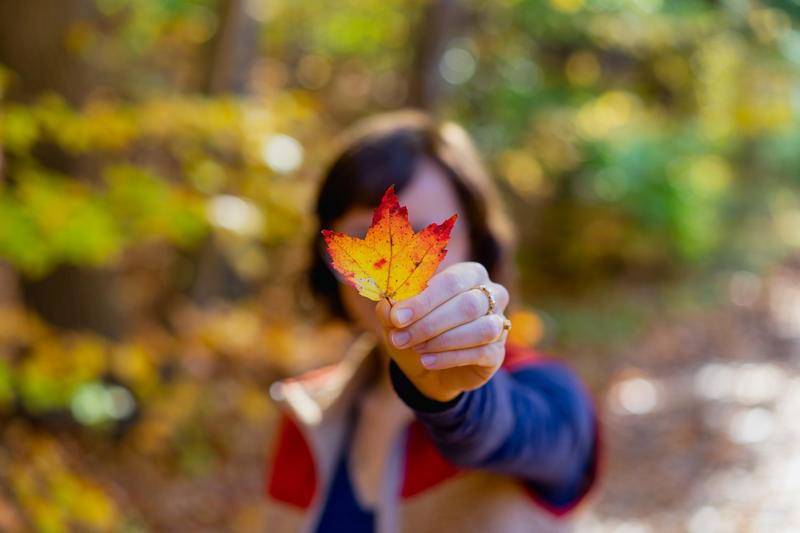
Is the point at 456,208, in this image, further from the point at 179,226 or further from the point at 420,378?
the point at 179,226

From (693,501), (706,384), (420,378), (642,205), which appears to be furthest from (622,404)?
(420,378)

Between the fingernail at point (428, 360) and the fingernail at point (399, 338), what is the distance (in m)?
0.03

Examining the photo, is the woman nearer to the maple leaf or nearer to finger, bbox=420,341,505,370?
finger, bbox=420,341,505,370

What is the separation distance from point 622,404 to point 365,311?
4828 mm

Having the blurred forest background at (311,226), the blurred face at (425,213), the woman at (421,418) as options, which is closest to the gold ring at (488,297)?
the woman at (421,418)

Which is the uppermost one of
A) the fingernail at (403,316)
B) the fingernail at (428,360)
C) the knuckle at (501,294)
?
the knuckle at (501,294)

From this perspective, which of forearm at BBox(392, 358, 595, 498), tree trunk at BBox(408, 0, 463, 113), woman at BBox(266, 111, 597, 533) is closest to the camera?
forearm at BBox(392, 358, 595, 498)

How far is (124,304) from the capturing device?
431 cm

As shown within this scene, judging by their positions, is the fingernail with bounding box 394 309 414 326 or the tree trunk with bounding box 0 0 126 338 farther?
the tree trunk with bounding box 0 0 126 338

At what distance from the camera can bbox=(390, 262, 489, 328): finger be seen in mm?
664

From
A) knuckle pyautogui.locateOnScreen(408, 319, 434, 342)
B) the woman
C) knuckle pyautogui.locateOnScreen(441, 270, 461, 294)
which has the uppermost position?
knuckle pyautogui.locateOnScreen(441, 270, 461, 294)

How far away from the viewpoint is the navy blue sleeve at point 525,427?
89 cm

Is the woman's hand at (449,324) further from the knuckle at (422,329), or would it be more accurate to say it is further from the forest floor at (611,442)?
the forest floor at (611,442)

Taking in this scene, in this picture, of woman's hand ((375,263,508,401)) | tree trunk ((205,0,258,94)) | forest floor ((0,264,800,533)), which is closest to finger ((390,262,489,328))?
woman's hand ((375,263,508,401))
